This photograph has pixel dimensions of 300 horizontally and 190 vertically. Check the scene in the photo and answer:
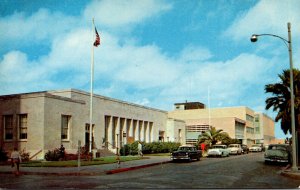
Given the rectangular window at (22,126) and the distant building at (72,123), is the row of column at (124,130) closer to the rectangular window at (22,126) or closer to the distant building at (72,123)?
the distant building at (72,123)

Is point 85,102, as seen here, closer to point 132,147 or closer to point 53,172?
point 132,147

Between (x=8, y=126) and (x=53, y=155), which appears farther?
(x=8, y=126)

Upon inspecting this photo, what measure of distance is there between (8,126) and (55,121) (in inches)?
178

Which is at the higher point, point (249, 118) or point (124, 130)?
point (249, 118)

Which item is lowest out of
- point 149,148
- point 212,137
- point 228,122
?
point 149,148

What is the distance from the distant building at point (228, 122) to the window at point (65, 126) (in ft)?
136

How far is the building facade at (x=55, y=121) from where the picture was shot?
113 feet

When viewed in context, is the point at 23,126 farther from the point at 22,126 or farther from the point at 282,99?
the point at 282,99

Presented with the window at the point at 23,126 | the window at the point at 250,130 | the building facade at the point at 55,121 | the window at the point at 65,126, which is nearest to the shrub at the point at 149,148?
the building facade at the point at 55,121

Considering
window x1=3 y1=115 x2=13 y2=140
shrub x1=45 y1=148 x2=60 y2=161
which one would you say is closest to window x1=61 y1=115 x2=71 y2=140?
shrub x1=45 y1=148 x2=60 y2=161

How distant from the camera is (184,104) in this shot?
11350cm

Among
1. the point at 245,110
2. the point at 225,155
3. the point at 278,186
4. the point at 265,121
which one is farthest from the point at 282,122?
the point at 265,121

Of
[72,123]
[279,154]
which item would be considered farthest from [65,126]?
[279,154]

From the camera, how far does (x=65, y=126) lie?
37469mm
